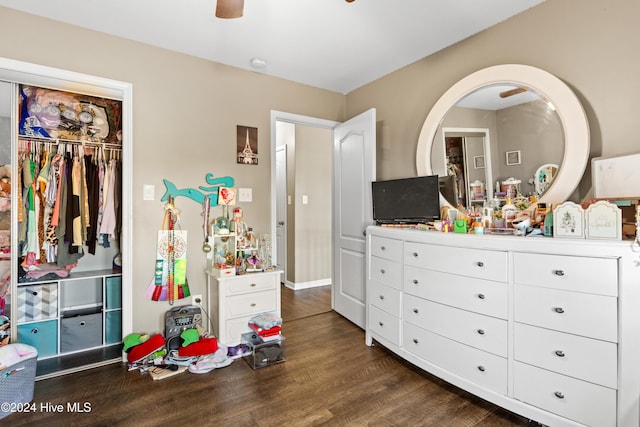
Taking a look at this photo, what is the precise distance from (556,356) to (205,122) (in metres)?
3.03

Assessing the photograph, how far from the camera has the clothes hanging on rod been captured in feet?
8.10

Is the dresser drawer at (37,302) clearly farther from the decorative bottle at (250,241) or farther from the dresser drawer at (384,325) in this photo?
the dresser drawer at (384,325)

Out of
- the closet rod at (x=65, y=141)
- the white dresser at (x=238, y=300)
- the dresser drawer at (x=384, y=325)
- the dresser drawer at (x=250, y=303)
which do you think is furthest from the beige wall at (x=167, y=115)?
the dresser drawer at (x=384, y=325)

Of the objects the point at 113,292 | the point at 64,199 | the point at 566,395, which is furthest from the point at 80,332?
the point at 566,395

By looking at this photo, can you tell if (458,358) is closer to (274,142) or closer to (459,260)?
(459,260)

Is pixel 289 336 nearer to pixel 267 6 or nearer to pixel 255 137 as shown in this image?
pixel 255 137

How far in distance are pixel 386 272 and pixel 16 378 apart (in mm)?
2513

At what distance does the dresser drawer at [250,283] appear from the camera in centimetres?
265

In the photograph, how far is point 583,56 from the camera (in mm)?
1894

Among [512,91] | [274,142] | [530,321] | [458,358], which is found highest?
[512,91]

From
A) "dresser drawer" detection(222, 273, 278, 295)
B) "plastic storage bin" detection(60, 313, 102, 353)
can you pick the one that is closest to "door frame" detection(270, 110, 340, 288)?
"dresser drawer" detection(222, 273, 278, 295)

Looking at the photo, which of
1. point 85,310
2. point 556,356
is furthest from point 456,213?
point 85,310

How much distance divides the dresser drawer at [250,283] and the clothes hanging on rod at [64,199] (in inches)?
45.9

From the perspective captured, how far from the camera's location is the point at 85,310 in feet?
9.11
